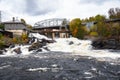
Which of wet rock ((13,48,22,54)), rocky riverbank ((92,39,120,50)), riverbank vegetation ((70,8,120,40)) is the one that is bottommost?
wet rock ((13,48,22,54))

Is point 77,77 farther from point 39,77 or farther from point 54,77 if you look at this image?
point 39,77

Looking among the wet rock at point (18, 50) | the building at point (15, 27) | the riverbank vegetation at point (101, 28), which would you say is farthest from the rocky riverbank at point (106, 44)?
the building at point (15, 27)

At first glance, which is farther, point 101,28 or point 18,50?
point 101,28

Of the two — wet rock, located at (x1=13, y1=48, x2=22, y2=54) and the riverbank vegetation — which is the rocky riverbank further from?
wet rock, located at (x1=13, y1=48, x2=22, y2=54)

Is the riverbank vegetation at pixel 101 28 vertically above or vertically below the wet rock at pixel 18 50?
above

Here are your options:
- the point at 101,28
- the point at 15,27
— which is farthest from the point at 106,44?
the point at 15,27

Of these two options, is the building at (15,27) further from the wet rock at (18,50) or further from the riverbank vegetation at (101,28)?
the wet rock at (18,50)

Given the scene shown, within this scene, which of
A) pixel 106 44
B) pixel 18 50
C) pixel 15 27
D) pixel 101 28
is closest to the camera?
pixel 18 50

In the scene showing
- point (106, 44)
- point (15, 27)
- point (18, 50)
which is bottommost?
point (18, 50)

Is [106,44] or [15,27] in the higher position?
[15,27]

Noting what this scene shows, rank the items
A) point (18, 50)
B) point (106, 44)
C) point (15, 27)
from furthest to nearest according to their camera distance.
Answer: point (15, 27), point (106, 44), point (18, 50)

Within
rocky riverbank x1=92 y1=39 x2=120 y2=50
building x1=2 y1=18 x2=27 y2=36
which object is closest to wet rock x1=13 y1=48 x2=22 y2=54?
rocky riverbank x1=92 y1=39 x2=120 y2=50

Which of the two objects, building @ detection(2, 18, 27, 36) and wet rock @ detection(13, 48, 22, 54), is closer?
wet rock @ detection(13, 48, 22, 54)

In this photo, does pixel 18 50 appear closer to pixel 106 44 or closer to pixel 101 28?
pixel 106 44
